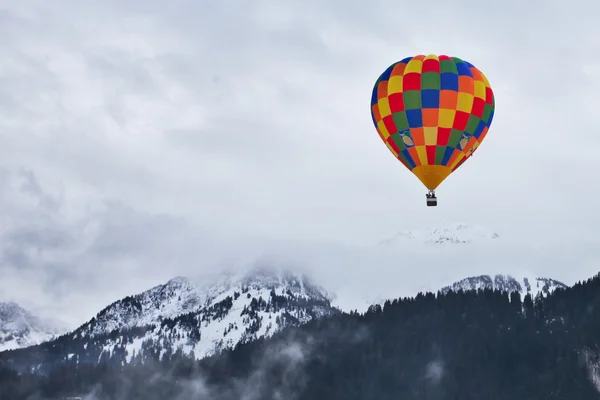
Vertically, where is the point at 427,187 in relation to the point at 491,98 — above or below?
below

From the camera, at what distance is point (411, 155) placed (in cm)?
7694

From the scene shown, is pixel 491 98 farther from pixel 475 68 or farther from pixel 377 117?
pixel 377 117

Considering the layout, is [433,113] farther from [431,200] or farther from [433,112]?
[431,200]

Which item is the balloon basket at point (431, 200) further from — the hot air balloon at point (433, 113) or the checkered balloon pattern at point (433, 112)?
the checkered balloon pattern at point (433, 112)

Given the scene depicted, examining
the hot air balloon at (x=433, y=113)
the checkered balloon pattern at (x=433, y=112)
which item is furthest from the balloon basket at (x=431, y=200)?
the checkered balloon pattern at (x=433, y=112)

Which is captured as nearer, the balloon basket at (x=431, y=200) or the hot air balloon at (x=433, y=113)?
the balloon basket at (x=431, y=200)

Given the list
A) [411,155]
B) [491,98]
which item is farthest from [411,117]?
[491,98]

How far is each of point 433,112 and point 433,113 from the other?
0.28 ft

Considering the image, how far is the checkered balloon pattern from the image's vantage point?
76312mm

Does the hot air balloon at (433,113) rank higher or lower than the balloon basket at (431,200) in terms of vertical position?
higher

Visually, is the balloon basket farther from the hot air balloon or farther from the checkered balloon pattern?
the checkered balloon pattern

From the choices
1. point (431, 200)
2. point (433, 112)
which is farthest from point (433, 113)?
point (431, 200)

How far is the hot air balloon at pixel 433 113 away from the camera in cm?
7631

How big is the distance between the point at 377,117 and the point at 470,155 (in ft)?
29.8
